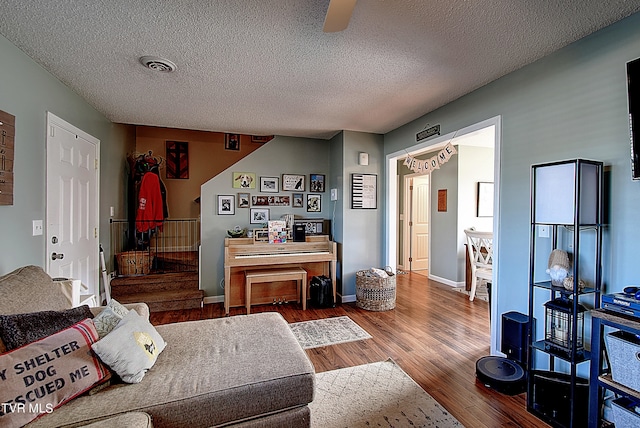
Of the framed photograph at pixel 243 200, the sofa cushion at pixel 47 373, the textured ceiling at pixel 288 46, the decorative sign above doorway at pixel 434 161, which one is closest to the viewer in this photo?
the sofa cushion at pixel 47 373

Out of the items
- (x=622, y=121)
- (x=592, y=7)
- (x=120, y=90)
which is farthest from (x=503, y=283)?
(x=120, y=90)

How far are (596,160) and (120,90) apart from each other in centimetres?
381

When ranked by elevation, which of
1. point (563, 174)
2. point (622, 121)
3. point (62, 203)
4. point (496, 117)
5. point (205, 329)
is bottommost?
point (205, 329)

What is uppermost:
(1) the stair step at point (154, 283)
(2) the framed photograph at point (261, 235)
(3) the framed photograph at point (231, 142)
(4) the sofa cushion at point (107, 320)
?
(3) the framed photograph at point (231, 142)

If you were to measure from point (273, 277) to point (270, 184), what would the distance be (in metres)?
1.44

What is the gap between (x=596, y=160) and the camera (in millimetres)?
1863

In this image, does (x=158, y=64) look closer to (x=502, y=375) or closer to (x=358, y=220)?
(x=358, y=220)

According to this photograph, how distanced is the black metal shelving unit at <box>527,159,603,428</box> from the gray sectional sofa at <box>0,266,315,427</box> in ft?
4.92

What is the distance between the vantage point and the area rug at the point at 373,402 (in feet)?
5.86

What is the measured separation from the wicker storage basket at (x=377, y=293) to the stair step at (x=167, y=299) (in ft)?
7.06

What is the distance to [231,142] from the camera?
5625mm

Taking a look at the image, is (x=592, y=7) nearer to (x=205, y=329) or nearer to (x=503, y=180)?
(x=503, y=180)

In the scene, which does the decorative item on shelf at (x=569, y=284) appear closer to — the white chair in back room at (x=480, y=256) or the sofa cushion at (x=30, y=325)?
the white chair in back room at (x=480, y=256)

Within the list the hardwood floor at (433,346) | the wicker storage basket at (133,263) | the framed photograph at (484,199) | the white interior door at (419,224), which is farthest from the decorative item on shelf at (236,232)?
the framed photograph at (484,199)
